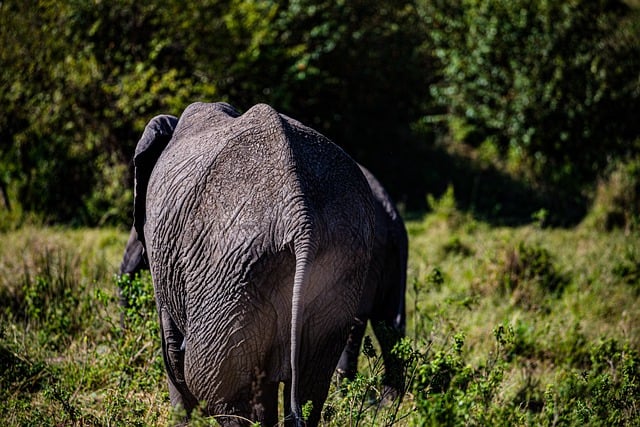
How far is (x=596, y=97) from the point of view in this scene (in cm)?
993

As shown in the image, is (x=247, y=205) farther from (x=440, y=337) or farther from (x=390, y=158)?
(x=390, y=158)

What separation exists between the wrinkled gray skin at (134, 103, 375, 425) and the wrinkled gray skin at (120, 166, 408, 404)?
4.58ft

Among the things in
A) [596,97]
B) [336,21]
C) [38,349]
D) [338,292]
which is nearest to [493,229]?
[596,97]

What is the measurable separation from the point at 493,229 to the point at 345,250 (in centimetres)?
687

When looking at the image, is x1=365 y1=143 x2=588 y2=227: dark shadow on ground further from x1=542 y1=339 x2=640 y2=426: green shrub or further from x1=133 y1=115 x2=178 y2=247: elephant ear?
x1=133 y1=115 x2=178 y2=247: elephant ear

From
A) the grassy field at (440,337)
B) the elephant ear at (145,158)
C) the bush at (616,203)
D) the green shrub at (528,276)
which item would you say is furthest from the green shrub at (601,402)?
the bush at (616,203)

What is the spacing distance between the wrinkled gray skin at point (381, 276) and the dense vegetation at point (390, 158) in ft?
0.56

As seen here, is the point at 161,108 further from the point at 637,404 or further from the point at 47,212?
the point at 637,404

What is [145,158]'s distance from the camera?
11.0 ft

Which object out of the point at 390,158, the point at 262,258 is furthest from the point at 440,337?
the point at 390,158

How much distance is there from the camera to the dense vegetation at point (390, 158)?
424cm

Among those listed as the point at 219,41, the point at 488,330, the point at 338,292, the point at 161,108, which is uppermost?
the point at 219,41

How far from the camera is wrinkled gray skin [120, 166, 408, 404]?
424cm

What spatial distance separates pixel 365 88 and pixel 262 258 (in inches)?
361
